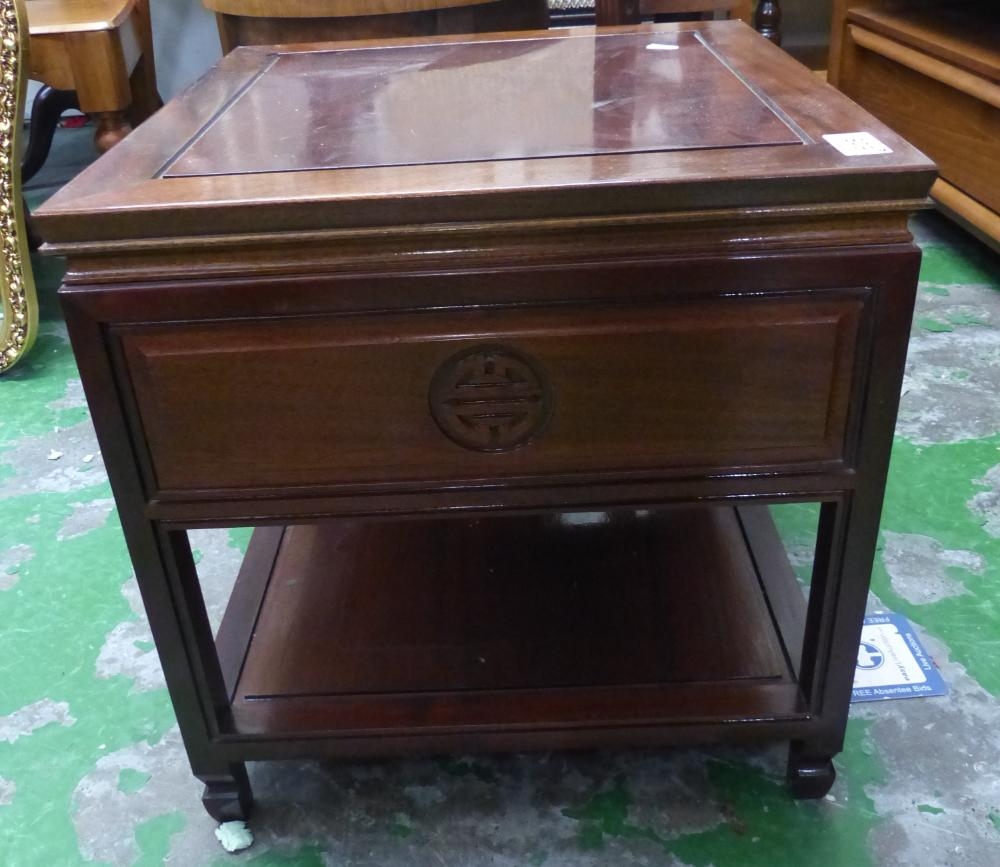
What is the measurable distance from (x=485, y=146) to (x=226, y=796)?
52 cm

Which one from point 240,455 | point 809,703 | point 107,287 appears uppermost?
point 107,287

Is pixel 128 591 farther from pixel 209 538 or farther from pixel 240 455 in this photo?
pixel 240 455

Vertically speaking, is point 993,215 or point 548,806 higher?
point 993,215

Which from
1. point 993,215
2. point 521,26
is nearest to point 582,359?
point 521,26

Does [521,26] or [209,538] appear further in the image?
[521,26]

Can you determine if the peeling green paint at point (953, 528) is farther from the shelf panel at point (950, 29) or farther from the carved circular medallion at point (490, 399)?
the shelf panel at point (950, 29)

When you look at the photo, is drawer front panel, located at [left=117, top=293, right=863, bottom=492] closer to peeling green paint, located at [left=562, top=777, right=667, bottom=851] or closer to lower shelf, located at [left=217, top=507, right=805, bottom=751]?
lower shelf, located at [left=217, top=507, right=805, bottom=751]

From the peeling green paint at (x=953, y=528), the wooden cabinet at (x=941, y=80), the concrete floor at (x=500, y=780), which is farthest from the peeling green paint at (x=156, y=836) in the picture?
the wooden cabinet at (x=941, y=80)

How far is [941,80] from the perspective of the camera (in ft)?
5.15

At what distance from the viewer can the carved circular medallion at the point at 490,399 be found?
1.85 feet

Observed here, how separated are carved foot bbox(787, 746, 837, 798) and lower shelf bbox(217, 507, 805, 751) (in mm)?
59

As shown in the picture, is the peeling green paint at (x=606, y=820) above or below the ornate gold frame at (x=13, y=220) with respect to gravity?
below

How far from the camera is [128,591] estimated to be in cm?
100

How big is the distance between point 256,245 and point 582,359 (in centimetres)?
20
